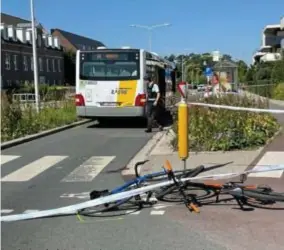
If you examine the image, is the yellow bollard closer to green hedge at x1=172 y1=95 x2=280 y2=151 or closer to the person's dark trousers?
green hedge at x1=172 y1=95 x2=280 y2=151

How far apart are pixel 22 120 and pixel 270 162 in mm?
9100

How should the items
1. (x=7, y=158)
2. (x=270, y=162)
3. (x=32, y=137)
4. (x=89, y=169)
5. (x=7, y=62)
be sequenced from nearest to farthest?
(x=270, y=162), (x=89, y=169), (x=7, y=158), (x=32, y=137), (x=7, y=62)

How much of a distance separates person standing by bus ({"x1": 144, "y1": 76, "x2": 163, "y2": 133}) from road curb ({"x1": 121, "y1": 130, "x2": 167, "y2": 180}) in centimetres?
76

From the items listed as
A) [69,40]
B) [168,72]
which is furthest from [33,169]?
[69,40]

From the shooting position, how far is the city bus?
2003cm

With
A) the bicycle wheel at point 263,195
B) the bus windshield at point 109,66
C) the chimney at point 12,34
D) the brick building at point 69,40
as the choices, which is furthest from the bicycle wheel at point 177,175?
the brick building at point 69,40

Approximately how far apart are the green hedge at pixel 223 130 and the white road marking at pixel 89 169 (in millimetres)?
1746

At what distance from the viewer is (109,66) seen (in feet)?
66.8

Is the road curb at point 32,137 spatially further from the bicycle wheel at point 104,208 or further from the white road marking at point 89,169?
the bicycle wheel at point 104,208

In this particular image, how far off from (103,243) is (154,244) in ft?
1.72

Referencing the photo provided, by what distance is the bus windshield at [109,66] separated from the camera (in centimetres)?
2019

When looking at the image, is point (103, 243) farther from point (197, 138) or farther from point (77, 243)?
point (197, 138)

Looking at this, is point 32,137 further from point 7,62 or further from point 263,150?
point 7,62

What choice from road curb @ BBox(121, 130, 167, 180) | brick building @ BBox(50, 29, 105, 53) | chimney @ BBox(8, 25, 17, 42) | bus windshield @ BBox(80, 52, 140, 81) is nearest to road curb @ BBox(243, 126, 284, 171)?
road curb @ BBox(121, 130, 167, 180)
